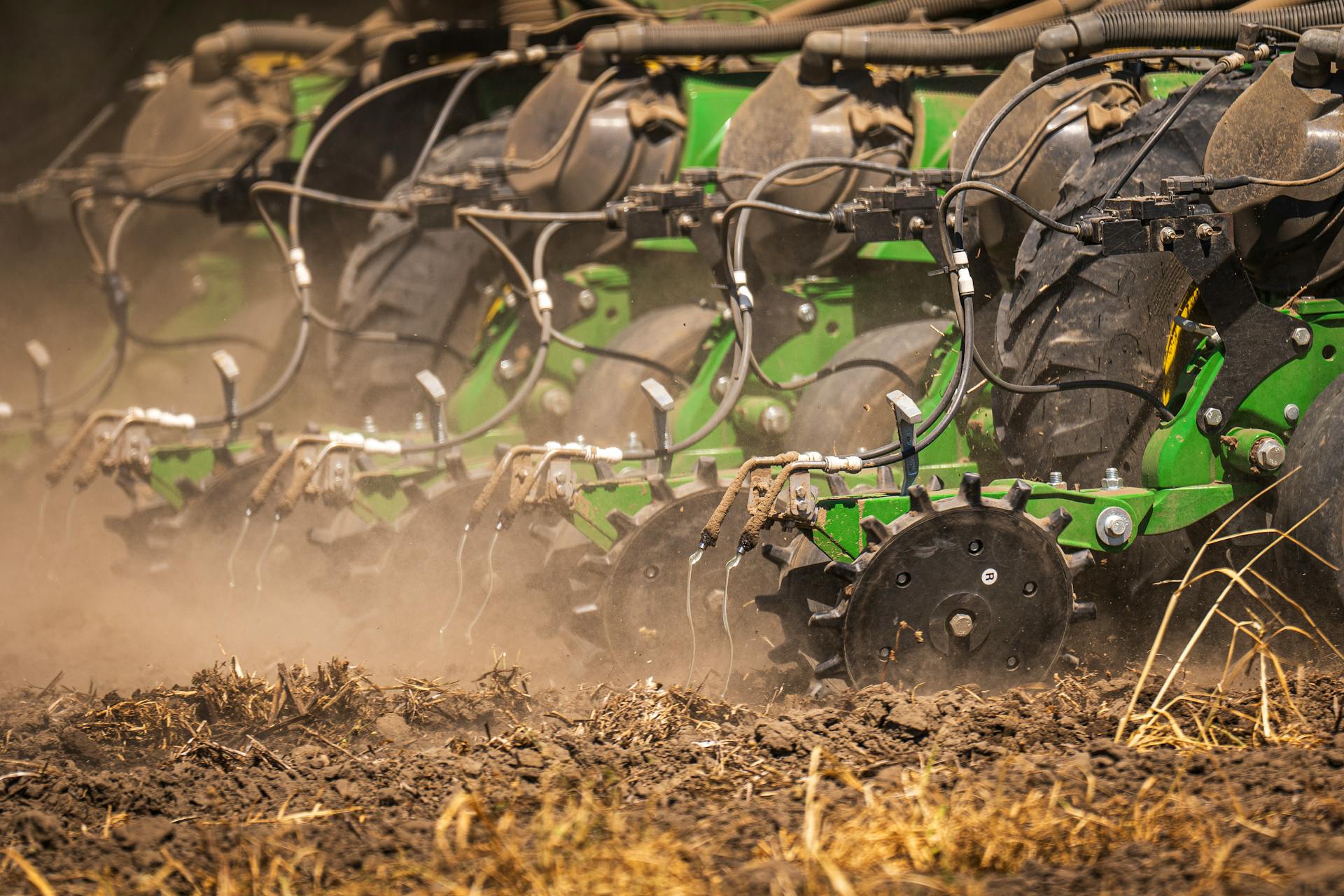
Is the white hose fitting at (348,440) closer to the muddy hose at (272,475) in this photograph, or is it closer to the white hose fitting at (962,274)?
the muddy hose at (272,475)

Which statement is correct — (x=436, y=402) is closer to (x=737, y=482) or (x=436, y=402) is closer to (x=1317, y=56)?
(x=737, y=482)

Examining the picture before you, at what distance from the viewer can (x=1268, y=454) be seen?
3.76 m

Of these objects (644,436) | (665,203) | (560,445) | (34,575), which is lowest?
(34,575)

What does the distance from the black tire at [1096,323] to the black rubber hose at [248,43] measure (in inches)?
224

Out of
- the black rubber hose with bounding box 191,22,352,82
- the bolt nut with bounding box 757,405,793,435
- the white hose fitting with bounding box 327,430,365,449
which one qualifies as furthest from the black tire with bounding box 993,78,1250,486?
the black rubber hose with bounding box 191,22,352,82

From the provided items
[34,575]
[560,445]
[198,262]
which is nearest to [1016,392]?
[560,445]

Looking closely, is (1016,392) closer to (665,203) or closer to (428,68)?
(665,203)

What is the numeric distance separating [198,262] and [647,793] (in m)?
6.41

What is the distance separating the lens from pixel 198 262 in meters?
8.44

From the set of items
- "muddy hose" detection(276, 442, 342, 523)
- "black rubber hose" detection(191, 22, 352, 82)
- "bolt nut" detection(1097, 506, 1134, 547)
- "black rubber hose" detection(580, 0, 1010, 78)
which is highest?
"black rubber hose" detection(580, 0, 1010, 78)

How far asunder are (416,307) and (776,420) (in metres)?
2.21

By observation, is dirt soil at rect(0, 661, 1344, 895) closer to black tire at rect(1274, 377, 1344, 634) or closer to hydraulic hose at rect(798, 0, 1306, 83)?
black tire at rect(1274, 377, 1344, 634)

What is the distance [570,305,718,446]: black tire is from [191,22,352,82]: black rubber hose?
12.9ft

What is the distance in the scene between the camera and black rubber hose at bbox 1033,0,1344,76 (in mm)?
4727
